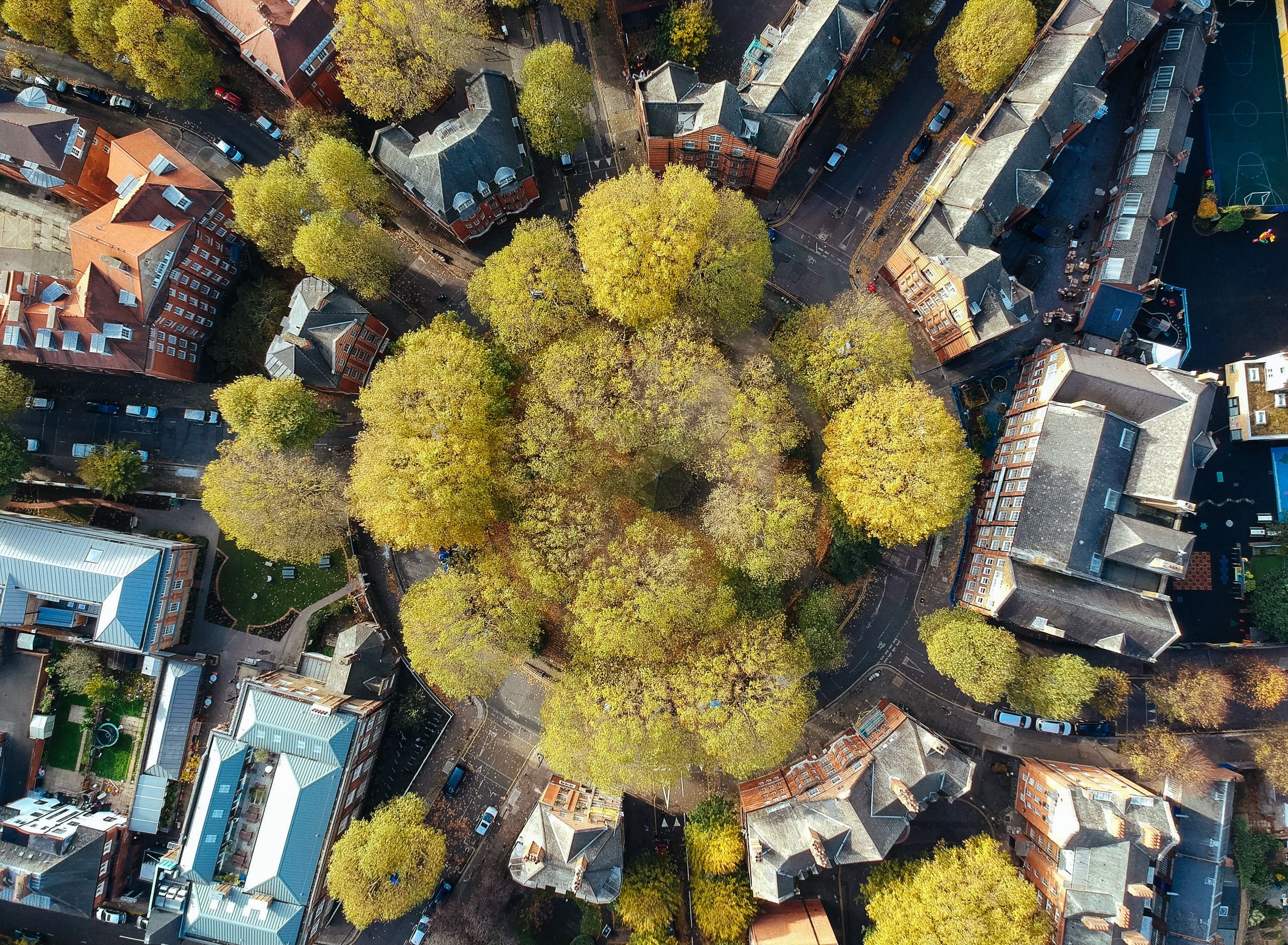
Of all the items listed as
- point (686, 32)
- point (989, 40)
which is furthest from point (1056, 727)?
point (686, 32)

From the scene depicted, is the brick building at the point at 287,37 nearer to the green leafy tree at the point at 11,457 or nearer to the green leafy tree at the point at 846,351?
the green leafy tree at the point at 11,457

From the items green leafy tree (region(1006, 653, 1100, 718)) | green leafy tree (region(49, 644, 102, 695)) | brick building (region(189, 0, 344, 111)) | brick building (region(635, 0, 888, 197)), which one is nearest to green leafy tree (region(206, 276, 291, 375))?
brick building (region(189, 0, 344, 111))

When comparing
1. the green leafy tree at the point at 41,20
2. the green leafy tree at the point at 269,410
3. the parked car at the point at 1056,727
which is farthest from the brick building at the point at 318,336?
the parked car at the point at 1056,727

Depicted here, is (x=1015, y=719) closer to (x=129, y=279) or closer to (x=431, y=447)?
(x=431, y=447)

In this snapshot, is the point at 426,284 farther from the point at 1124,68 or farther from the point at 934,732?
the point at 1124,68

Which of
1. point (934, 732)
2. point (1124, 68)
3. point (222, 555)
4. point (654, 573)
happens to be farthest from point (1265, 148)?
point (222, 555)

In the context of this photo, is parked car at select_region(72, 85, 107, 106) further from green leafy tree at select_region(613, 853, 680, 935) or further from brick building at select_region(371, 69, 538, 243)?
green leafy tree at select_region(613, 853, 680, 935)
